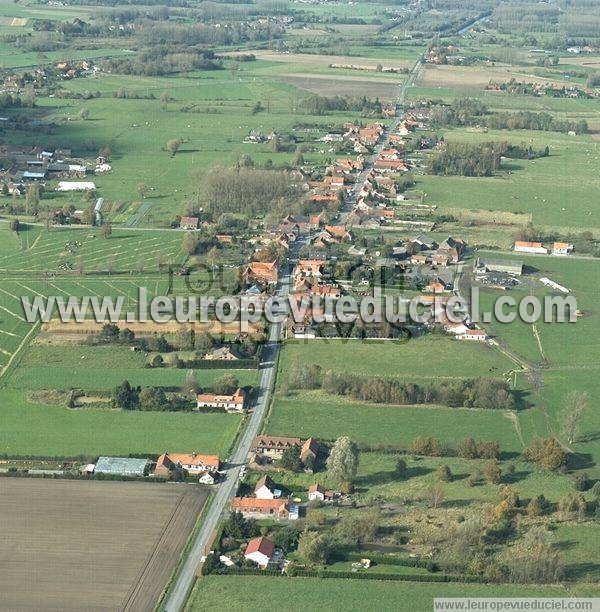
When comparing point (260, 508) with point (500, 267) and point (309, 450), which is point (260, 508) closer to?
point (309, 450)

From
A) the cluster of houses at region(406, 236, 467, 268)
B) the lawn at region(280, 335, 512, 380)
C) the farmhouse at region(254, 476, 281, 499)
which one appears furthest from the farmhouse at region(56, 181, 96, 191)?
the farmhouse at region(254, 476, 281, 499)

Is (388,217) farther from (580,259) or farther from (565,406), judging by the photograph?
(565,406)

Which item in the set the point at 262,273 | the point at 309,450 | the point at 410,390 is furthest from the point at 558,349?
the point at 262,273

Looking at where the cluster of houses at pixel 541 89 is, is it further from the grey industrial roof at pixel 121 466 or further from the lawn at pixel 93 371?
the grey industrial roof at pixel 121 466

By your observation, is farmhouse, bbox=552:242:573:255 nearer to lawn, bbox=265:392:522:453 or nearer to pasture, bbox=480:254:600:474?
pasture, bbox=480:254:600:474

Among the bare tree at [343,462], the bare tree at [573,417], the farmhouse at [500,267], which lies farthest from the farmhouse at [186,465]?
the farmhouse at [500,267]

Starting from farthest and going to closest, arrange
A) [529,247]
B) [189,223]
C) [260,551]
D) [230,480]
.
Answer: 1. [189,223]
2. [529,247]
3. [230,480]
4. [260,551]
